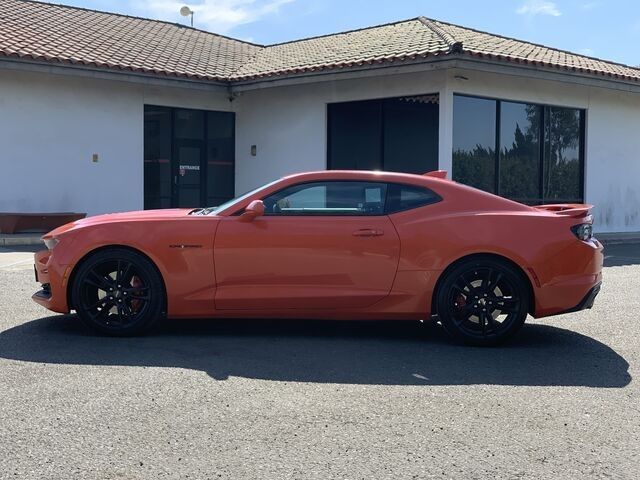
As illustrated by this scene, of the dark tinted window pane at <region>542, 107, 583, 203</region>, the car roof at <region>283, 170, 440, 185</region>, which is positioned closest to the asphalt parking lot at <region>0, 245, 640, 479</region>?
the car roof at <region>283, 170, 440, 185</region>

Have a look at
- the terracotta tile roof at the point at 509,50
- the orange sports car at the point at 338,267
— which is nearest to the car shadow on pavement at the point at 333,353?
the orange sports car at the point at 338,267

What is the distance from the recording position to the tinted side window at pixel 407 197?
5848 mm

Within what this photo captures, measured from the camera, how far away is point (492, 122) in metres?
15.1

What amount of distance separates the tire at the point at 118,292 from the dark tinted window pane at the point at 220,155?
39.2 feet

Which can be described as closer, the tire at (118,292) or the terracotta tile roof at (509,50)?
the tire at (118,292)

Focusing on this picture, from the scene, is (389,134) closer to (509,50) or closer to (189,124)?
(509,50)

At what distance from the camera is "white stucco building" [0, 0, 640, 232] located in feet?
46.8

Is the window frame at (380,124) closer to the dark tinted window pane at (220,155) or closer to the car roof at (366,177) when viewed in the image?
the dark tinted window pane at (220,155)

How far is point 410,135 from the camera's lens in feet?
48.8

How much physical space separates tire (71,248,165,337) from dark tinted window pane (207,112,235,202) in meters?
11.9

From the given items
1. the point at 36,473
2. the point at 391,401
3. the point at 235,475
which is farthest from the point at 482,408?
the point at 36,473

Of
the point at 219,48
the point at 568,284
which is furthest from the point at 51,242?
the point at 219,48

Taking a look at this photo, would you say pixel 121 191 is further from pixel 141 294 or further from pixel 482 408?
pixel 482 408

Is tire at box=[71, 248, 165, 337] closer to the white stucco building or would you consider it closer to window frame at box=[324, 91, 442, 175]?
the white stucco building
